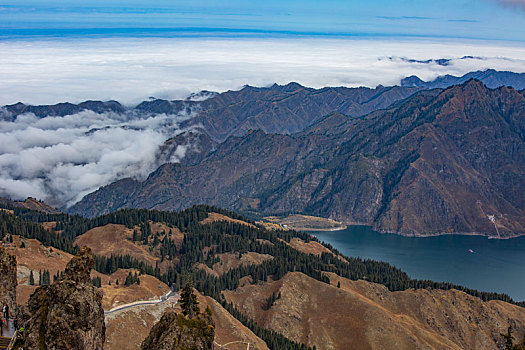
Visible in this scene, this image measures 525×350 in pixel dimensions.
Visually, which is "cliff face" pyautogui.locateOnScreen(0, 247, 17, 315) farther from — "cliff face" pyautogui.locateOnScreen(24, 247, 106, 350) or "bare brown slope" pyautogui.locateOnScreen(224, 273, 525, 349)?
"bare brown slope" pyautogui.locateOnScreen(224, 273, 525, 349)

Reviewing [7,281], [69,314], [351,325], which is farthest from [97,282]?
[69,314]

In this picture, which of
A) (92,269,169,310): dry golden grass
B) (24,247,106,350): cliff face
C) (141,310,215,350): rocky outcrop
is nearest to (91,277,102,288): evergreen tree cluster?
(92,269,169,310): dry golden grass

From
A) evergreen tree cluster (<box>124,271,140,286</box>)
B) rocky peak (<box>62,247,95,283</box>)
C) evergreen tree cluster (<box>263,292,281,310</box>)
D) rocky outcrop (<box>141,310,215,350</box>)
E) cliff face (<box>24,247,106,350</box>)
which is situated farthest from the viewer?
evergreen tree cluster (<box>263,292,281,310</box>)

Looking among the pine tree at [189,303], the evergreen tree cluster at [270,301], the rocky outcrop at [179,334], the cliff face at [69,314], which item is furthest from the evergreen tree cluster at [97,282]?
the cliff face at [69,314]

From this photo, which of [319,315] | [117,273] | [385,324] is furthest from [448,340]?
[117,273]

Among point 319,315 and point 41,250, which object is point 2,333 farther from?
point 319,315

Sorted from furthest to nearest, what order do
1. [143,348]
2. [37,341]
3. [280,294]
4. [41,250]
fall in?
[280,294] → [41,250] → [143,348] → [37,341]

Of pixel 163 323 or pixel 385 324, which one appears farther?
pixel 385 324
